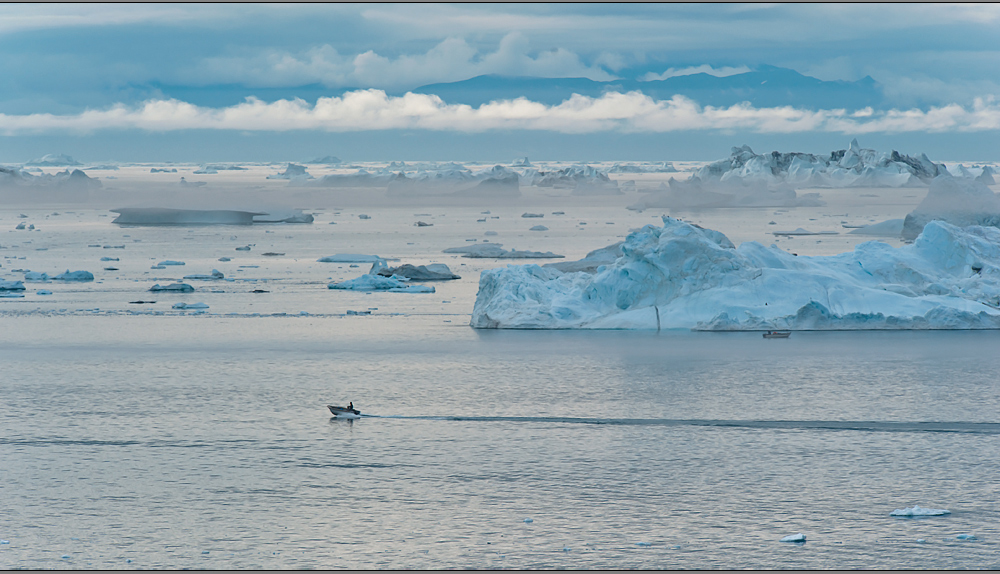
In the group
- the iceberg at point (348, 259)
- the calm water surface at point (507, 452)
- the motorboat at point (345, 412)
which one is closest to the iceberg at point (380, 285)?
the iceberg at point (348, 259)

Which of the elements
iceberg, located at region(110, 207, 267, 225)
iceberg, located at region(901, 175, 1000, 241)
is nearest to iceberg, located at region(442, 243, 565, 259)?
iceberg, located at region(901, 175, 1000, 241)

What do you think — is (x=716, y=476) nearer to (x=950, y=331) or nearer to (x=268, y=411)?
(x=268, y=411)

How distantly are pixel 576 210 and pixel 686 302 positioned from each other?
3193 inches

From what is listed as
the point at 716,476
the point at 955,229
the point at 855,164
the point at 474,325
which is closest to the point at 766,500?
the point at 716,476

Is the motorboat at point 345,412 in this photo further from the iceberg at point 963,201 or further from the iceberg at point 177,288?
the iceberg at point 963,201

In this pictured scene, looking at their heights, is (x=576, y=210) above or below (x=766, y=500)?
above

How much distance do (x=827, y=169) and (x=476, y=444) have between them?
11286 cm

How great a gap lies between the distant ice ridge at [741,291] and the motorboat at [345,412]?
30.6 ft

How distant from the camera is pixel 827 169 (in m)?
122

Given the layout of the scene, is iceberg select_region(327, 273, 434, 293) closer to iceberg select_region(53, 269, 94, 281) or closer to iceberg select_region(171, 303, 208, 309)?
iceberg select_region(171, 303, 208, 309)

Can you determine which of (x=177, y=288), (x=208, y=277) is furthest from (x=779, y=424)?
(x=208, y=277)

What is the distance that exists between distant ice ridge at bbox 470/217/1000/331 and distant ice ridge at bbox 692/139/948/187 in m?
79.8

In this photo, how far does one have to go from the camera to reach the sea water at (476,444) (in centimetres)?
1190

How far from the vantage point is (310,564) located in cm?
1127
